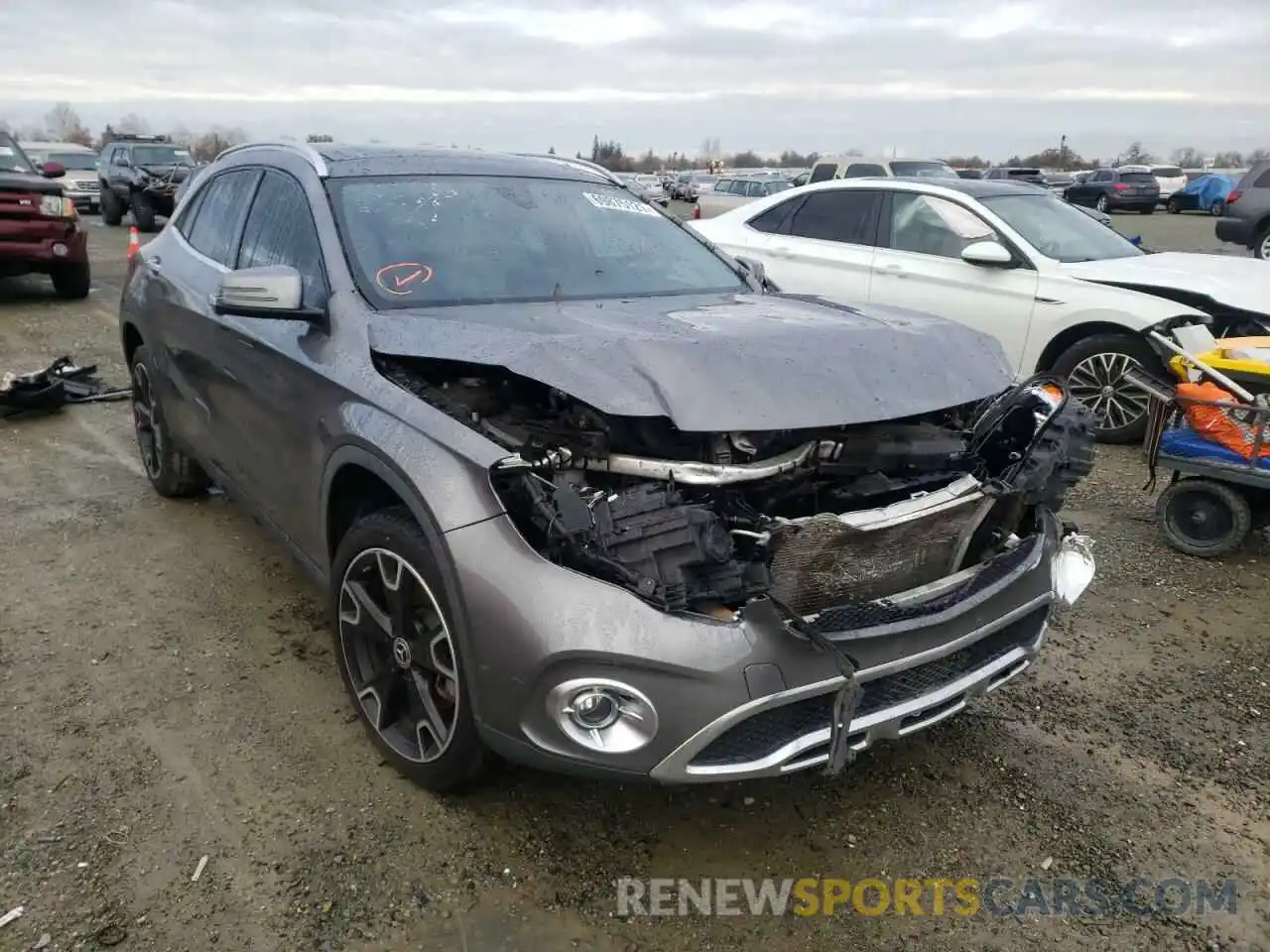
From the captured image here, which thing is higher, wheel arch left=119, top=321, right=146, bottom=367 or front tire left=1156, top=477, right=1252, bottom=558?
wheel arch left=119, top=321, right=146, bottom=367

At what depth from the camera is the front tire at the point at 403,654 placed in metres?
2.51

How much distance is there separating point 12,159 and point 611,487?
11937 millimetres

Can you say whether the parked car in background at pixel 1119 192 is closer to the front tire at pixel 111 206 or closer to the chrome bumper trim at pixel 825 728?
the front tire at pixel 111 206

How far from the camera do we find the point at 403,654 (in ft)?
8.86

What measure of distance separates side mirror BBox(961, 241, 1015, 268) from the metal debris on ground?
5.84m

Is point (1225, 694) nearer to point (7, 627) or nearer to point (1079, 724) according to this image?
point (1079, 724)

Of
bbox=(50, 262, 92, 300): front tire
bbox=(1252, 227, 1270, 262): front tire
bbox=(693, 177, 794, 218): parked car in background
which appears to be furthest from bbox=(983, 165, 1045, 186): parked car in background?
bbox=(50, 262, 92, 300): front tire

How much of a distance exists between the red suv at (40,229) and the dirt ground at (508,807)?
7.89 m

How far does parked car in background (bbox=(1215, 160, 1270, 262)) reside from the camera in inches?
609

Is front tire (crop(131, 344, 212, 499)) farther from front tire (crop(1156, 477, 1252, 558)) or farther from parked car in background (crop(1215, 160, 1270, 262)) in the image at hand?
parked car in background (crop(1215, 160, 1270, 262))

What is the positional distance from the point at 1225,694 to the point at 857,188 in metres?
5.28

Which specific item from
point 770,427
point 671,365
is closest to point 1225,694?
point 770,427

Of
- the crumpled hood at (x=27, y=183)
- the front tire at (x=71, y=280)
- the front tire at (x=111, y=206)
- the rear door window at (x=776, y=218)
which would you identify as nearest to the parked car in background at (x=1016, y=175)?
the rear door window at (x=776, y=218)

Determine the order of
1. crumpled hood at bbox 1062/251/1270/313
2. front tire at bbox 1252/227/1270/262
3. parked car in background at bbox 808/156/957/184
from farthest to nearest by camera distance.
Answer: parked car in background at bbox 808/156/957/184
front tire at bbox 1252/227/1270/262
crumpled hood at bbox 1062/251/1270/313
